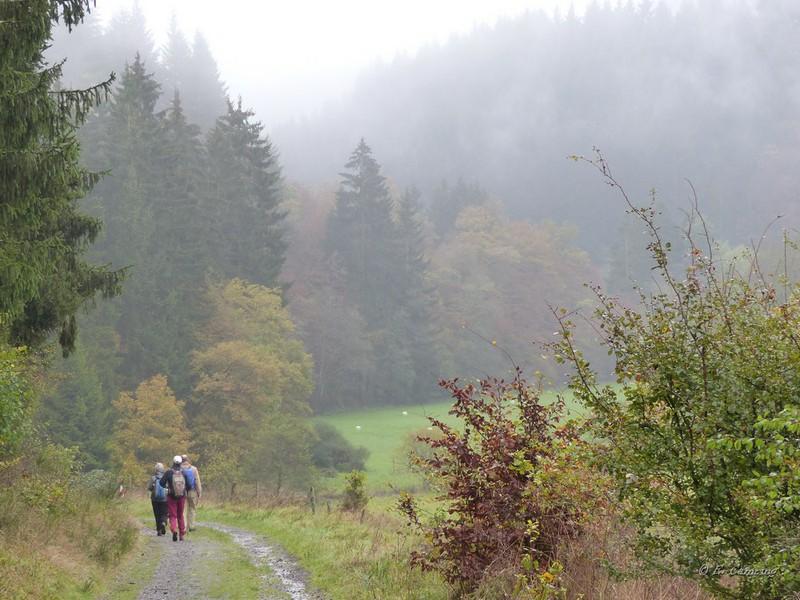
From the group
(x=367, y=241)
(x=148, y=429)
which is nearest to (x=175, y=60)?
(x=367, y=241)

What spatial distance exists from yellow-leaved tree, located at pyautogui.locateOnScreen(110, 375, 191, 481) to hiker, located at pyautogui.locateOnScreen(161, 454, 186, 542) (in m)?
21.6

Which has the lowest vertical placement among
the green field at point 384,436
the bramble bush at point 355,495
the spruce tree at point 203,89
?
the green field at point 384,436

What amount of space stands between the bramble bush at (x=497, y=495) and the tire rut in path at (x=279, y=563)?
2.14 meters

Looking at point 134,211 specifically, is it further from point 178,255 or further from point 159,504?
point 159,504

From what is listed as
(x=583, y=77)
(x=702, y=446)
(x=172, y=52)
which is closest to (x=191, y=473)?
(x=702, y=446)

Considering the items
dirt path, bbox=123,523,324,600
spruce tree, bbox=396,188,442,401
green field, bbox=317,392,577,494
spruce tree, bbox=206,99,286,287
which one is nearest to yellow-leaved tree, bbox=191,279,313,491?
green field, bbox=317,392,577,494

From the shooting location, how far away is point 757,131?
5748 inches

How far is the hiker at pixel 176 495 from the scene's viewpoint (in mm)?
15703

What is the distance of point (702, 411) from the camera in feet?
16.4

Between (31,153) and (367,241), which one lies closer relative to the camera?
(31,153)

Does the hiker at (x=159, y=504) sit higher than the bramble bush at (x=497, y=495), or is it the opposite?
the bramble bush at (x=497, y=495)

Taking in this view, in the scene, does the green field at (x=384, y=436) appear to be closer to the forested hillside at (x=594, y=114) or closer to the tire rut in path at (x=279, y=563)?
the tire rut in path at (x=279, y=563)

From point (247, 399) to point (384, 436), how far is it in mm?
17203

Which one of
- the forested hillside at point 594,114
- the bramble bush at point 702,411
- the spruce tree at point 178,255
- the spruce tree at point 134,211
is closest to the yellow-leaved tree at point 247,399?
the spruce tree at point 178,255
